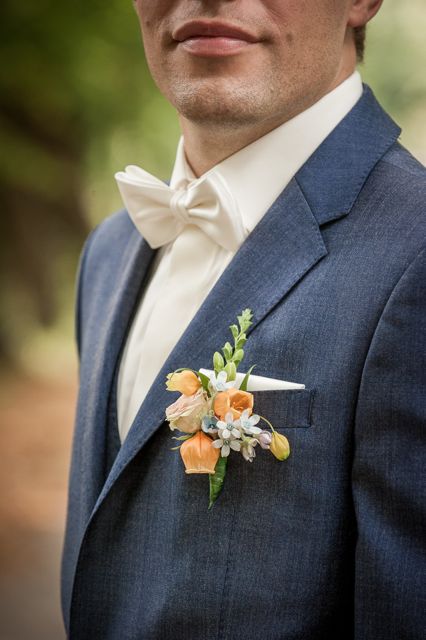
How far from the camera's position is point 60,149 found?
8305 millimetres

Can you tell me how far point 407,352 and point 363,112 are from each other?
599 mm

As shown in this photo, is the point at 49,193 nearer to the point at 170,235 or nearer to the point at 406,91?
the point at 406,91

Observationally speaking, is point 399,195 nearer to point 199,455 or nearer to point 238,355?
point 238,355

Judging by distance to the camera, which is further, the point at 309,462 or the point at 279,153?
the point at 279,153

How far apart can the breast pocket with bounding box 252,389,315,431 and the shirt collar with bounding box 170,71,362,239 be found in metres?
0.40

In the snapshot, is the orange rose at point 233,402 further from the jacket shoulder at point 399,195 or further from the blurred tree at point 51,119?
the blurred tree at point 51,119

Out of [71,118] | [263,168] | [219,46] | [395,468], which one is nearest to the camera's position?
[395,468]

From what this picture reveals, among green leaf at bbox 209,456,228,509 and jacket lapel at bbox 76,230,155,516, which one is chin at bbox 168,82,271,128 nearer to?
jacket lapel at bbox 76,230,155,516

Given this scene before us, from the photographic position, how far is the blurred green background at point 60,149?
692 centimetres

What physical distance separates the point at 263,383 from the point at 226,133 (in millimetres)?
566

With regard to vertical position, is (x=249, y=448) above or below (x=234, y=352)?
below

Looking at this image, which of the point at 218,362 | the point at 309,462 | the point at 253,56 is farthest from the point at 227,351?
the point at 253,56

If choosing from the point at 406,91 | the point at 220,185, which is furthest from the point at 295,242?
the point at 406,91

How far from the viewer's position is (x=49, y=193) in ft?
27.3
